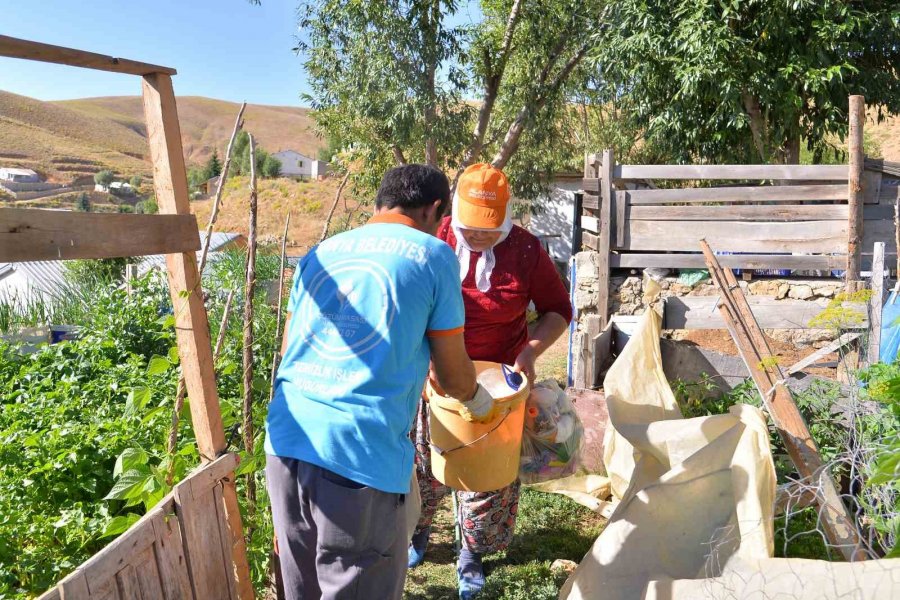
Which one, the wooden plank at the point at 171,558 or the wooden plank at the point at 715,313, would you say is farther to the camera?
the wooden plank at the point at 715,313

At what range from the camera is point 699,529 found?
93.5 inches

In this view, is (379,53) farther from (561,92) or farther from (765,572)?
(765,572)

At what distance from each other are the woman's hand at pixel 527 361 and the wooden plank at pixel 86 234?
1.29 m

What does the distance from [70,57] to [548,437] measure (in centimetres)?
203

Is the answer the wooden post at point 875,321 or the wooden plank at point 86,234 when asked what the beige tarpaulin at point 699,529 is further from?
the wooden post at point 875,321

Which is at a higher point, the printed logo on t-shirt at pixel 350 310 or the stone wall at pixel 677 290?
the printed logo on t-shirt at pixel 350 310

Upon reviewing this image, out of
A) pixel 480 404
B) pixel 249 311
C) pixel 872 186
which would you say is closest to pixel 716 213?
pixel 872 186

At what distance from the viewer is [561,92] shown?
12539 mm

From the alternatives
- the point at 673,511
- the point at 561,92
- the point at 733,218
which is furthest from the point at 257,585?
the point at 561,92

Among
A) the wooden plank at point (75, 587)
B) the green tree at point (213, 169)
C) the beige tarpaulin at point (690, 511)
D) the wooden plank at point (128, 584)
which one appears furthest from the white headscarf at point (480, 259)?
the green tree at point (213, 169)

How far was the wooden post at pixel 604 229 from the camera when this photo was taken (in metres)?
5.79

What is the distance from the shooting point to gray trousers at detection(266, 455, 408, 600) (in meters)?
1.73

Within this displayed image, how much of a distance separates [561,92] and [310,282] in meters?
11.5

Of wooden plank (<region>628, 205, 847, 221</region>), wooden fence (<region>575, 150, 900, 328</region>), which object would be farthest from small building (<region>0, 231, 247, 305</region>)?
wooden plank (<region>628, 205, 847, 221</region>)
